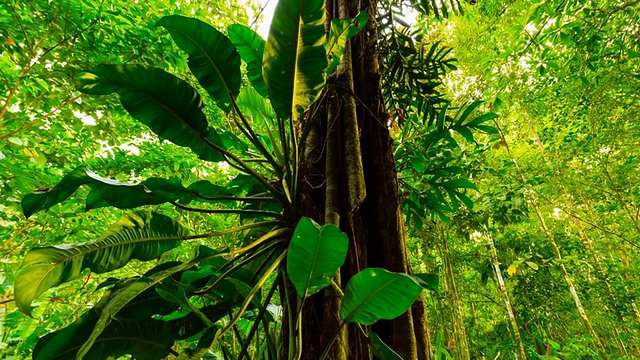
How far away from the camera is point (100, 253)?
822 millimetres

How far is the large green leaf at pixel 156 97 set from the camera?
2.63ft

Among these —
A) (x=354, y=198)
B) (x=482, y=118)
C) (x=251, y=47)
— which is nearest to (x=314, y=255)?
(x=354, y=198)

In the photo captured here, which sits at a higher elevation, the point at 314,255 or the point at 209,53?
the point at 209,53

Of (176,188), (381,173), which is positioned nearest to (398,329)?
(381,173)

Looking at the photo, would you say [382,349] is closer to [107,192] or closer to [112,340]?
[112,340]

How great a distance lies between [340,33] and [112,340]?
1.13 metres

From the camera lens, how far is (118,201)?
0.85 m

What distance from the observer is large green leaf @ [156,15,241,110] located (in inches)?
33.0

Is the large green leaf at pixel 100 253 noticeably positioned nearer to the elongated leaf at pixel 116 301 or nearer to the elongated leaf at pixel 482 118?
the elongated leaf at pixel 116 301

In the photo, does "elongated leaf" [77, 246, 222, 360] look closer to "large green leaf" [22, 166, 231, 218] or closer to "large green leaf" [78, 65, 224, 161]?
"large green leaf" [22, 166, 231, 218]

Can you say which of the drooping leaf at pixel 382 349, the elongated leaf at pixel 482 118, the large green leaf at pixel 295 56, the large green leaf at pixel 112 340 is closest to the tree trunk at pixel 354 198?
the drooping leaf at pixel 382 349

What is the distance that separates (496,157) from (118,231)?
557 cm

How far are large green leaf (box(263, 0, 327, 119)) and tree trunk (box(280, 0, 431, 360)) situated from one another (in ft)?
0.87

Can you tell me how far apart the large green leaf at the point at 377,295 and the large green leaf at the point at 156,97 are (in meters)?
0.66
